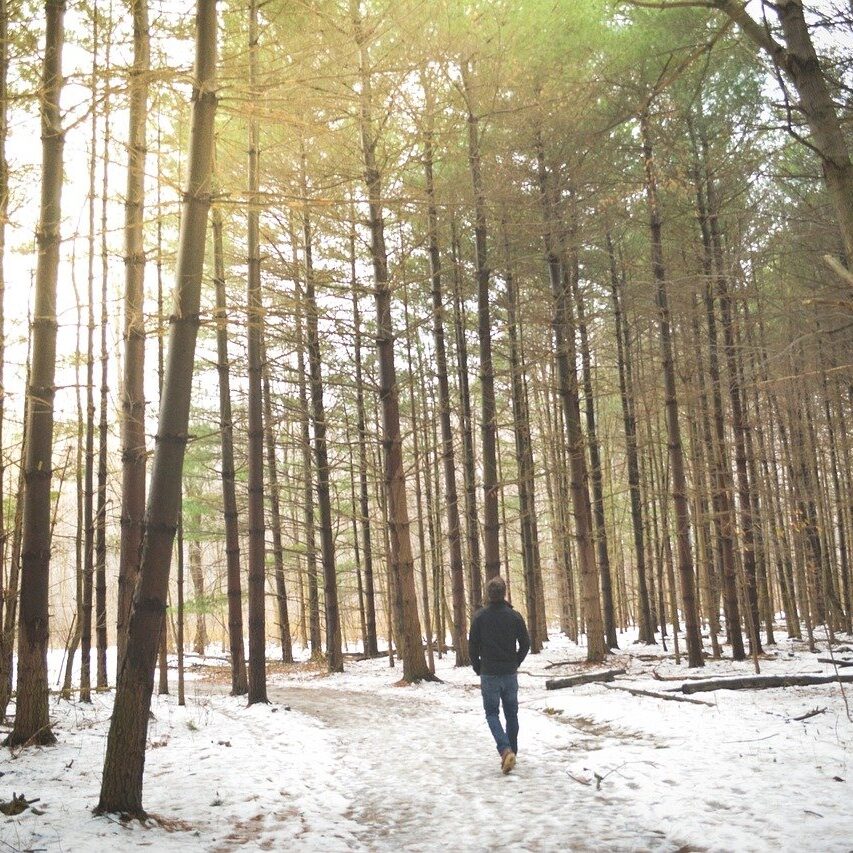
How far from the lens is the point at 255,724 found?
8.99 m

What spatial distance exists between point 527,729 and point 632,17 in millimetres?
12136

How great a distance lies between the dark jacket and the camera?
650cm

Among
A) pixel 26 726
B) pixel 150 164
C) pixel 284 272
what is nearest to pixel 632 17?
pixel 284 272

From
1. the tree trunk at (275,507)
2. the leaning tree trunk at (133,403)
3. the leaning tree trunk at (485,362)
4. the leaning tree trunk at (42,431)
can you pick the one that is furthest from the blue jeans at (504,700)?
the tree trunk at (275,507)

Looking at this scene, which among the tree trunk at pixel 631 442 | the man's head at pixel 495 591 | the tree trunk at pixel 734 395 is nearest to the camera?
the man's head at pixel 495 591

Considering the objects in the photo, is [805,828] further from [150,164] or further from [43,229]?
[150,164]

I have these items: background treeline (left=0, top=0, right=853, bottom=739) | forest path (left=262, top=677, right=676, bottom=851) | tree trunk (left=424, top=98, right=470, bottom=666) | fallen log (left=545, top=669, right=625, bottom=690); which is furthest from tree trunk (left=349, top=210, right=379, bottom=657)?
forest path (left=262, top=677, right=676, bottom=851)

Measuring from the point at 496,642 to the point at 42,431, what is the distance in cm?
468

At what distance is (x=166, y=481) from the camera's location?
4867mm

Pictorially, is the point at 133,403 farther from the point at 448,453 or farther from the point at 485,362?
the point at 485,362

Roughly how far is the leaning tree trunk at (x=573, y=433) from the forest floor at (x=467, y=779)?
A: 3088 millimetres

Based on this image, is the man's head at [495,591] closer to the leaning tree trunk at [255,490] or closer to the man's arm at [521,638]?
the man's arm at [521,638]

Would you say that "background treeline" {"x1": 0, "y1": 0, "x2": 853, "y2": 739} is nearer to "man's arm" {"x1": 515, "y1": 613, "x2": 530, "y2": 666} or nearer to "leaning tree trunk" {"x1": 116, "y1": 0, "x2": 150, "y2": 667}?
"leaning tree trunk" {"x1": 116, "y1": 0, "x2": 150, "y2": 667}

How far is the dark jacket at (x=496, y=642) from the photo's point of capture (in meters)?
6.50
